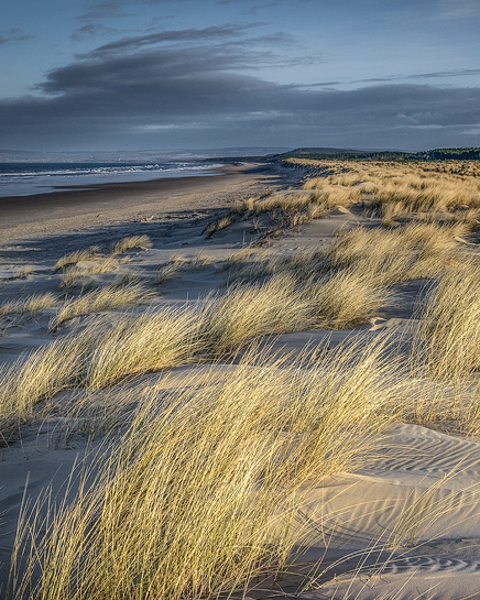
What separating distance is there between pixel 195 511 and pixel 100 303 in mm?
5269

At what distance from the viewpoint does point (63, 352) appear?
3.96m

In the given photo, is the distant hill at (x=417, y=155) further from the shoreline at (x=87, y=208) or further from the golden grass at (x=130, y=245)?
the golden grass at (x=130, y=245)

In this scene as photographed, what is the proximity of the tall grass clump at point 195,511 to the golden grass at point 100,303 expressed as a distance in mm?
4048

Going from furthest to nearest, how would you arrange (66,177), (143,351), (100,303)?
1. (66,177)
2. (100,303)
3. (143,351)

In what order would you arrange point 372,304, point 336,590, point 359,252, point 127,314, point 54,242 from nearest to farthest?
point 336,590
point 372,304
point 127,314
point 359,252
point 54,242

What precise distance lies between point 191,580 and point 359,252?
6844 mm

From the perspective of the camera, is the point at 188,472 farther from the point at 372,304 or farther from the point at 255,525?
the point at 372,304

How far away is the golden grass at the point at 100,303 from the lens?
592 cm

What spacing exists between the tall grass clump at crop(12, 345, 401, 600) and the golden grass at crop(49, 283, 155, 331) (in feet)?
13.3

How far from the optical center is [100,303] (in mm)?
6480

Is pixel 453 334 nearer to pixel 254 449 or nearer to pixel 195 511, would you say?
pixel 254 449

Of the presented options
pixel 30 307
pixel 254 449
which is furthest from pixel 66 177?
pixel 254 449

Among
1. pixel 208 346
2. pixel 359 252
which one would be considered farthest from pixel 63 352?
pixel 359 252

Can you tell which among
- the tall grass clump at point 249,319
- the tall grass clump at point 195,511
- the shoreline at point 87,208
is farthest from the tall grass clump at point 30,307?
the shoreline at point 87,208
